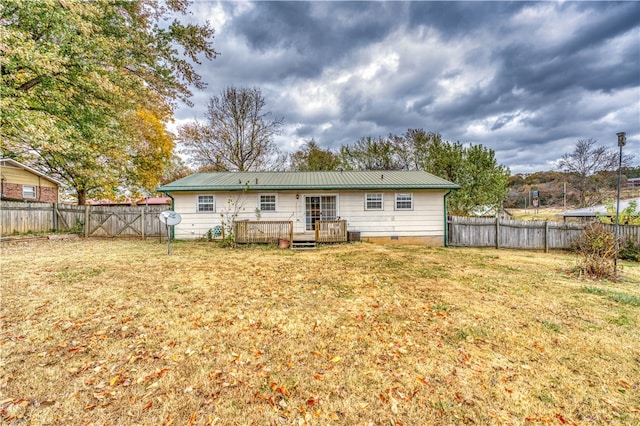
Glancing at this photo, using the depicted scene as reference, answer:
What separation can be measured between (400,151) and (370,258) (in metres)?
18.4

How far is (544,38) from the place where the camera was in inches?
420

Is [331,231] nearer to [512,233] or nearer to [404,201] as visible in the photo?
[404,201]

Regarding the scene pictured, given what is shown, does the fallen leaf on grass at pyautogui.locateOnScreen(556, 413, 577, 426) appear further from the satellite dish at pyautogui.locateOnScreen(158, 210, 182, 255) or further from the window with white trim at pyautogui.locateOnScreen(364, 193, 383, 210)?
the window with white trim at pyautogui.locateOnScreen(364, 193, 383, 210)

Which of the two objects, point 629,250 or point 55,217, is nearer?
point 629,250

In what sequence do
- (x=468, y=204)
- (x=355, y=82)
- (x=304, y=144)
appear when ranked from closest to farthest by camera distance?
(x=468, y=204) < (x=355, y=82) < (x=304, y=144)

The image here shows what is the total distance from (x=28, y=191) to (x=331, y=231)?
21.8m

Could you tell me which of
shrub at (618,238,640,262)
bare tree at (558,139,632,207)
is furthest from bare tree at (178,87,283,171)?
bare tree at (558,139,632,207)

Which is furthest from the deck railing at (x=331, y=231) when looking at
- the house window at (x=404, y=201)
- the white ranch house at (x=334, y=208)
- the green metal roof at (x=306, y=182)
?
the house window at (x=404, y=201)

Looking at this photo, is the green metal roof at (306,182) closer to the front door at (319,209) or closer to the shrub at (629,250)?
the front door at (319,209)

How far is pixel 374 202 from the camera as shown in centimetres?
1247

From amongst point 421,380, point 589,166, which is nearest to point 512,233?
point 421,380

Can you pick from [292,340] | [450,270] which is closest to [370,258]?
[450,270]

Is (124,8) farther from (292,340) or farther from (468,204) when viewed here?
(468,204)

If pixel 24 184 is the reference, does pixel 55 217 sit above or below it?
below
